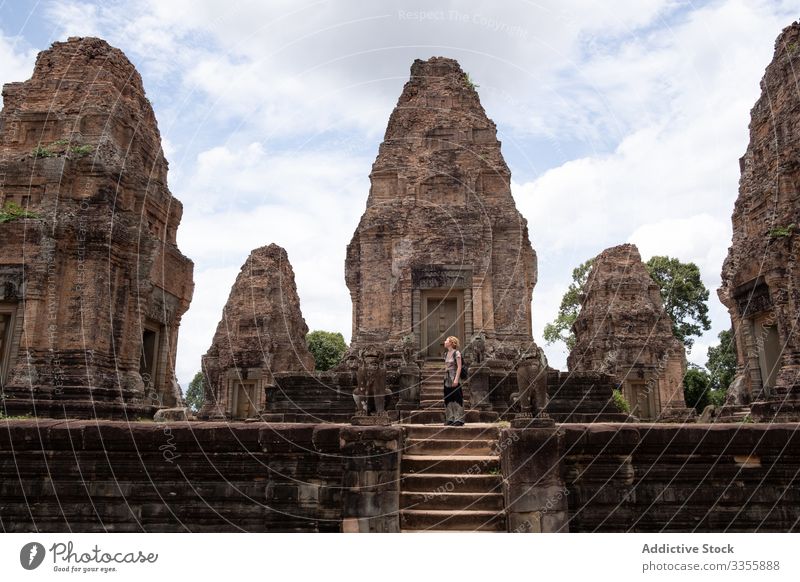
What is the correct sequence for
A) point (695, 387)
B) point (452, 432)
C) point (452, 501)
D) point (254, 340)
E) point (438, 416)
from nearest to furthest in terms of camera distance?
point (452, 501)
point (452, 432)
point (438, 416)
point (254, 340)
point (695, 387)

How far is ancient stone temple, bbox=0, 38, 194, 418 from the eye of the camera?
12.9 meters

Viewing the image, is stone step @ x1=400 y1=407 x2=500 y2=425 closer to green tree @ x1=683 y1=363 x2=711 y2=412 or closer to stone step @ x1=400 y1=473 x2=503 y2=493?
stone step @ x1=400 y1=473 x2=503 y2=493

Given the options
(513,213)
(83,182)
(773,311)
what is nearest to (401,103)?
(513,213)

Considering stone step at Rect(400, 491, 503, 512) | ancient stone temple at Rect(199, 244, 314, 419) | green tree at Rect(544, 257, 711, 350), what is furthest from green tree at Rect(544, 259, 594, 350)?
stone step at Rect(400, 491, 503, 512)

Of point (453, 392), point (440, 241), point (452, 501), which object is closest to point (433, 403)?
point (453, 392)

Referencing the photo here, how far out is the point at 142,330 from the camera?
14445mm

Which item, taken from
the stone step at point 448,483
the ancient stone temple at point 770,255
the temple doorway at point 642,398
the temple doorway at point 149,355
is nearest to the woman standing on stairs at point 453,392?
the stone step at point 448,483

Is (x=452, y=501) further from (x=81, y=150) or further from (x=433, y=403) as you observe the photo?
(x=81, y=150)

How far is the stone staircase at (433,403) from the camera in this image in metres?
12.7

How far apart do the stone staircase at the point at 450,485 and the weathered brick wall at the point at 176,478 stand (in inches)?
→ 41.8

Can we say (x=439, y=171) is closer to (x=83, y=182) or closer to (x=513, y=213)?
(x=513, y=213)
